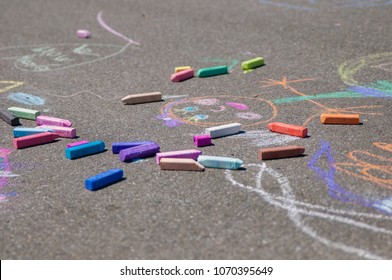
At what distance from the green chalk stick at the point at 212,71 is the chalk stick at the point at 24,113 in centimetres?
189

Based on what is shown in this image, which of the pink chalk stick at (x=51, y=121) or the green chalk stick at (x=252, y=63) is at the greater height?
the green chalk stick at (x=252, y=63)

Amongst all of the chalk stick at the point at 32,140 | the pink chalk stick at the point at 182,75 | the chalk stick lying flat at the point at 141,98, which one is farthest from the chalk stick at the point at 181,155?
the pink chalk stick at the point at 182,75

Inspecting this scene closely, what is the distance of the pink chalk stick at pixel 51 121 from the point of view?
19.6 feet

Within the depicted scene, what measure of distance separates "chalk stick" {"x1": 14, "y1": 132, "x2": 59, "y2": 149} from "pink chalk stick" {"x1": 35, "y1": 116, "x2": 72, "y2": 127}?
282 millimetres

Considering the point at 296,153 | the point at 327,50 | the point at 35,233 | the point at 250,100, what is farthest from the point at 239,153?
the point at 327,50

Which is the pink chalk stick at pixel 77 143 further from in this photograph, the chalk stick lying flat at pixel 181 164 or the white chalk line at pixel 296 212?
the white chalk line at pixel 296 212

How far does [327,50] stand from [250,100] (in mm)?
1839

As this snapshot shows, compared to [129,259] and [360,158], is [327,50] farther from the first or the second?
[129,259]

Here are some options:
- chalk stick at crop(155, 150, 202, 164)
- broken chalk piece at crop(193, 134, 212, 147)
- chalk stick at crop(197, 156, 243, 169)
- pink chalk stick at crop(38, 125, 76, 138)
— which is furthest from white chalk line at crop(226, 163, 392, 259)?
pink chalk stick at crop(38, 125, 76, 138)

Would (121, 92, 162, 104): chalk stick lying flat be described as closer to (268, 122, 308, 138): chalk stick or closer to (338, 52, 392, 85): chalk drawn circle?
(268, 122, 308, 138): chalk stick

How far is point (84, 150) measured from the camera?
534cm

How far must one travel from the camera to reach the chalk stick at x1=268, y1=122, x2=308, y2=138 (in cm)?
541

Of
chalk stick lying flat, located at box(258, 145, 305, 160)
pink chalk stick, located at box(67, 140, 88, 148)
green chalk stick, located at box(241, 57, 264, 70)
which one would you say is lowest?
pink chalk stick, located at box(67, 140, 88, 148)

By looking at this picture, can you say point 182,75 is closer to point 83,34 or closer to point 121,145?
point 121,145
